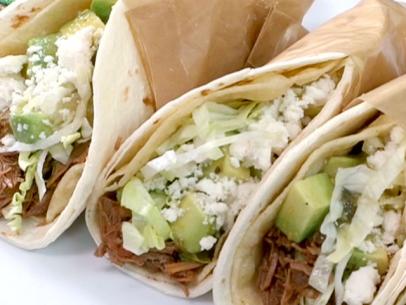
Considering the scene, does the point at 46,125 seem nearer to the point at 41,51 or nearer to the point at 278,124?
the point at 41,51

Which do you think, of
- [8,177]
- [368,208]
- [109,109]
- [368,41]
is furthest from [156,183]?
[368,41]

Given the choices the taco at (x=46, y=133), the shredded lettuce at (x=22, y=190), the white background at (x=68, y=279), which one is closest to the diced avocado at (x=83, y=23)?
the taco at (x=46, y=133)

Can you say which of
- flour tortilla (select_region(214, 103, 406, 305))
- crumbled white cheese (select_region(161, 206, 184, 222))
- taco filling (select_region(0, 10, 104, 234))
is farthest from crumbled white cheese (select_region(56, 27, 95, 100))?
flour tortilla (select_region(214, 103, 406, 305))

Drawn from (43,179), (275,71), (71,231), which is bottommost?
(71,231)

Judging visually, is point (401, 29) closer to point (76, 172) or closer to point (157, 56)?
point (157, 56)

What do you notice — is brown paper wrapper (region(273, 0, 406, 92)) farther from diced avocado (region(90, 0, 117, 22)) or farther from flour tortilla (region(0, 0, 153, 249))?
diced avocado (region(90, 0, 117, 22))

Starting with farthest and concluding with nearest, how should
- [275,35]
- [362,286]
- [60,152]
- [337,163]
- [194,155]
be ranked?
1. [275,35]
2. [60,152]
3. [194,155]
4. [337,163]
5. [362,286]

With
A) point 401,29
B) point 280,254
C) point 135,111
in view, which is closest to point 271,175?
point 280,254
